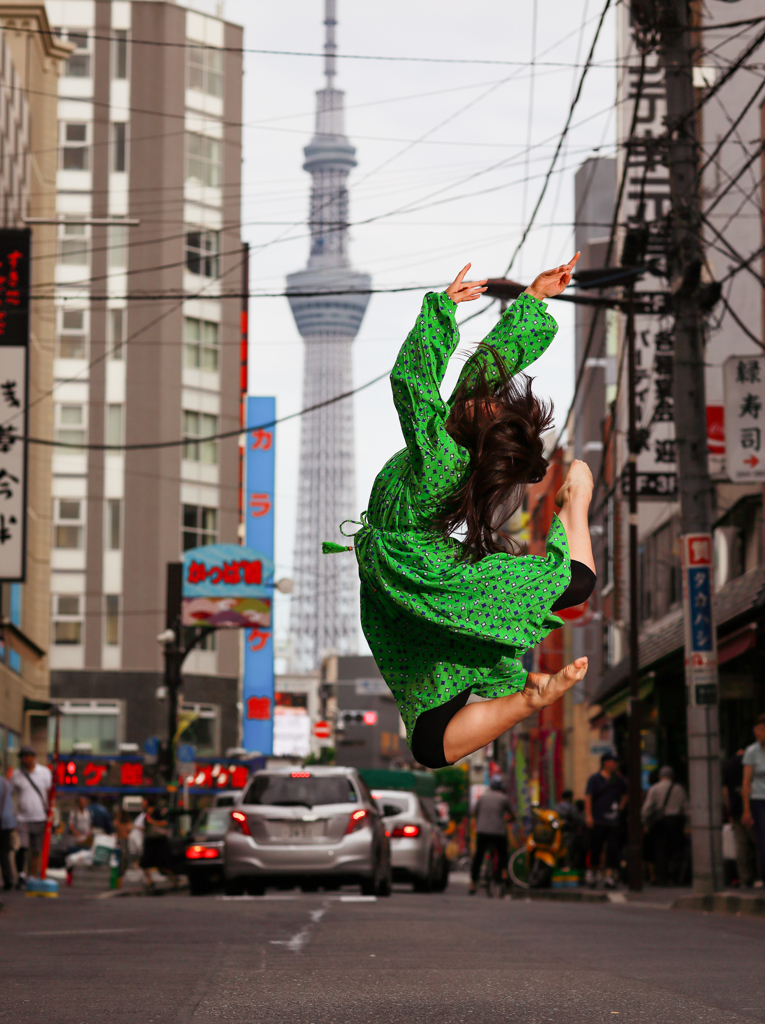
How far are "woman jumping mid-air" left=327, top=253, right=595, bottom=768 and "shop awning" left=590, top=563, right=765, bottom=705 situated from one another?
36.7 ft

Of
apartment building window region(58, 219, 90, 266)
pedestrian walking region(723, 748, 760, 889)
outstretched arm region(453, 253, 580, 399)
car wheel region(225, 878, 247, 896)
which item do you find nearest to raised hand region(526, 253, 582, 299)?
outstretched arm region(453, 253, 580, 399)

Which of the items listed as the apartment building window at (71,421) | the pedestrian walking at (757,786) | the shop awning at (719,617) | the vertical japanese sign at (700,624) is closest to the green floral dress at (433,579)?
the pedestrian walking at (757,786)

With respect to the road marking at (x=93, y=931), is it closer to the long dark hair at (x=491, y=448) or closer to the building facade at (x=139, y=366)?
the long dark hair at (x=491, y=448)

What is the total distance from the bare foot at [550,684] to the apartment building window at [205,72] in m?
58.8

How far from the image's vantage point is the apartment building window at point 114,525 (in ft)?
193

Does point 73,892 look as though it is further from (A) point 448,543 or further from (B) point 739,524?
(A) point 448,543

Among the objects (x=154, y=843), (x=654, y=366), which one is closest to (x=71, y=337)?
(x=654, y=366)

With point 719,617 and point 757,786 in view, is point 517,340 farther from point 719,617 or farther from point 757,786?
point 719,617

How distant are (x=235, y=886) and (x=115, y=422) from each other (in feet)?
147

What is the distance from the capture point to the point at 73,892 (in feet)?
67.7

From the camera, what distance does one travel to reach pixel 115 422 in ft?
194

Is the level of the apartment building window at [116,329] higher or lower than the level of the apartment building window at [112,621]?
higher

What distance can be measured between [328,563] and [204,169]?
94680mm

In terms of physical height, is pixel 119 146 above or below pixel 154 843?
above
